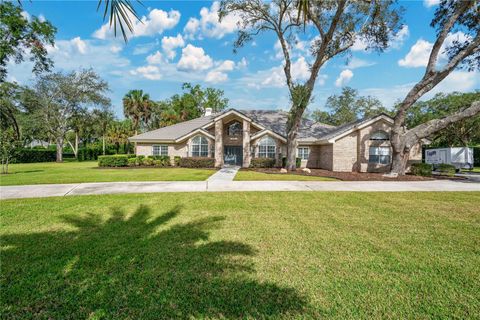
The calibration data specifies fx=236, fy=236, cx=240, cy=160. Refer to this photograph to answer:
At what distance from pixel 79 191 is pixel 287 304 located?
1040 cm

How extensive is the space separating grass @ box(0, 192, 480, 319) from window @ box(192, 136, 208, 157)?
55.2 feet

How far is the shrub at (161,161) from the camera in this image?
23.2 meters

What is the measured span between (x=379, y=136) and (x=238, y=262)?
66.5 feet

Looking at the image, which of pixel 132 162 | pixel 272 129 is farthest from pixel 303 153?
→ pixel 132 162

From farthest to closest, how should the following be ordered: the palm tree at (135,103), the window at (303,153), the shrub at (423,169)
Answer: the palm tree at (135,103)
the window at (303,153)
the shrub at (423,169)

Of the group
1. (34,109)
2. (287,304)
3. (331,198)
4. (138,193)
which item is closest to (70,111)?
(34,109)

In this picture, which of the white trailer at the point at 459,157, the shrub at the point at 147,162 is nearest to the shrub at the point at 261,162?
the shrub at the point at 147,162

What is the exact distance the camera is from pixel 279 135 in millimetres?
22672

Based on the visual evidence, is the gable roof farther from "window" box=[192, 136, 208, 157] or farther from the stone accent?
"window" box=[192, 136, 208, 157]

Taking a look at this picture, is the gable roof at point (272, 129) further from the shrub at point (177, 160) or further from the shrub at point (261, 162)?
the shrub at point (261, 162)

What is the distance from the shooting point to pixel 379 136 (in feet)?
65.6

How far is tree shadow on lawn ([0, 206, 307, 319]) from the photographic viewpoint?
111 inches

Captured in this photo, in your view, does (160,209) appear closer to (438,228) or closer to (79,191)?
(79,191)

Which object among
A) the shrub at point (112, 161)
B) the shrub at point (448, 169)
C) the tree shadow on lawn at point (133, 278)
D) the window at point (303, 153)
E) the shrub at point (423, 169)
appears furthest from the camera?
the window at point (303, 153)
